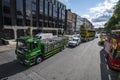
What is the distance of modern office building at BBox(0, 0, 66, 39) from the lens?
30141 mm

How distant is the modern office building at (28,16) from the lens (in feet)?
98.9

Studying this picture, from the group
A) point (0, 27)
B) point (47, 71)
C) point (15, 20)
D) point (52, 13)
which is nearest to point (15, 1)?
point (15, 20)

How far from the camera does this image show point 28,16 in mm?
38406

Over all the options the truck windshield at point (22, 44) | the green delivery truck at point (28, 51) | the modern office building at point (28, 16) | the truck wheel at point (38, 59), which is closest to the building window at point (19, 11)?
the modern office building at point (28, 16)

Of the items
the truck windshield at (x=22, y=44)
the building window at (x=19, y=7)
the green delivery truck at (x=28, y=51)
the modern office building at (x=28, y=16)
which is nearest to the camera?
the green delivery truck at (x=28, y=51)

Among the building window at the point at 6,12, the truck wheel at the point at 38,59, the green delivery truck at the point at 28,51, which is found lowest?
the truck wheel at the point at 38,59

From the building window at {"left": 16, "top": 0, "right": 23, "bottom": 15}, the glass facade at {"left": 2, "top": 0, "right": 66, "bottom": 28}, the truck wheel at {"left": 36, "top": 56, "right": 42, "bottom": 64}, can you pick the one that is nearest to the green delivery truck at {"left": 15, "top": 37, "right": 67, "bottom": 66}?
the truck wheel at {"left": 36, "top": 56, "right": 42, "bottom": 64}

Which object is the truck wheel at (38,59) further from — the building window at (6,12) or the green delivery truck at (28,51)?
the building window at (6,12)

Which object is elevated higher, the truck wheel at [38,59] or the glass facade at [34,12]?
the glass facade at [34,12]

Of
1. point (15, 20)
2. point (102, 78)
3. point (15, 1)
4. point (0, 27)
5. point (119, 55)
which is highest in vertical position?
point (15, 1)

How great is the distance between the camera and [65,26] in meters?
72.2

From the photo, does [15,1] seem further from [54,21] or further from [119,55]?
[119,55]

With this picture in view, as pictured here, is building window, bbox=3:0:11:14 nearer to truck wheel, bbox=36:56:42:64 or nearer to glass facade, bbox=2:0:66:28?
glass facade, bbox=2:0:66:28

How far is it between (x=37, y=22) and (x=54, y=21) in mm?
15265
